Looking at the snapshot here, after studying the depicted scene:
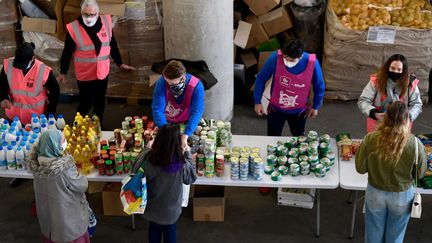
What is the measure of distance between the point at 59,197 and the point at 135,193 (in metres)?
0.52

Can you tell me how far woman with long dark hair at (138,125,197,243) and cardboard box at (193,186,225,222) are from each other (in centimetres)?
84

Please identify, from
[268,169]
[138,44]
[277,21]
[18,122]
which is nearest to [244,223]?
[268,169]

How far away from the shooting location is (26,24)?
6859 millimetres

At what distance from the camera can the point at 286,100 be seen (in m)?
5.10

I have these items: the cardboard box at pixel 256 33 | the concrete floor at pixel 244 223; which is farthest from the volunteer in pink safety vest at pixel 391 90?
the cardboard box at pixel 256 33

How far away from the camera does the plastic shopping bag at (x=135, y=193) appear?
12.2 feet

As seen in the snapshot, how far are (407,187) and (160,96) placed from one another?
2.04 m

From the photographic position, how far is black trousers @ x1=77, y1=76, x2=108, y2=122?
603 centimetres

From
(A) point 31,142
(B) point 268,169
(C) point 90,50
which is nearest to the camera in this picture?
(B) point 268,169

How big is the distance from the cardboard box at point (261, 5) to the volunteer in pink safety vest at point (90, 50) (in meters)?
2.01

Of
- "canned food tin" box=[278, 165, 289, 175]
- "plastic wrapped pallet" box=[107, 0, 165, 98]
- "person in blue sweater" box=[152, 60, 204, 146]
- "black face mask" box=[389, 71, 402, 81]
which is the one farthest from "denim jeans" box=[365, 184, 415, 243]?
"plastic wrapped pallet" box=[107, 0, 165, 98]

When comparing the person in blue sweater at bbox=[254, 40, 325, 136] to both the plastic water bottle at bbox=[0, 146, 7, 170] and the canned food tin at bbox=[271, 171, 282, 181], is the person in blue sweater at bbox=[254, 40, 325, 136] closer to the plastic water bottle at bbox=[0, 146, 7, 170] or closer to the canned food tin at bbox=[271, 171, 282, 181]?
the canned food tin at bbox=[271, 171, 282, 181]

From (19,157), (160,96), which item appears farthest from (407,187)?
(19,157)

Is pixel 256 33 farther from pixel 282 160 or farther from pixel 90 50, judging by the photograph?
pixel 282 160
